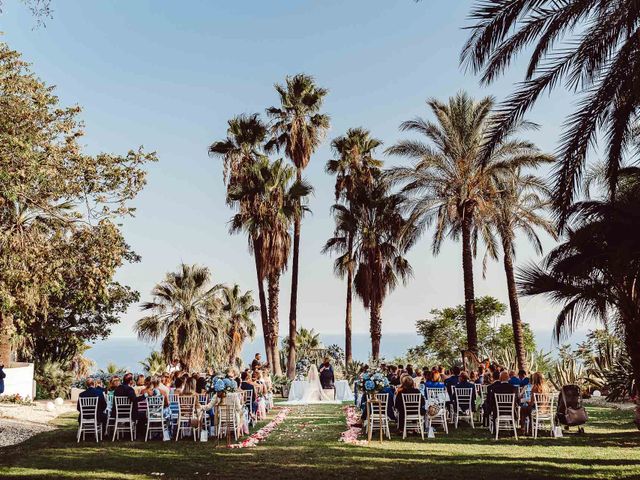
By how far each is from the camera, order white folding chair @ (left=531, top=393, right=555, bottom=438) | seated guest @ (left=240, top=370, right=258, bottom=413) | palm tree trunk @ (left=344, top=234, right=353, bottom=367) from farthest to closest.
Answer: palm tree trunk @ (left=344, top=234, right=353, bottom=367) < seated guest @ (left=240, top=370, right=258, bottom=413) < white folding chair @ (left=531, top=393, right=555, bottom=438)

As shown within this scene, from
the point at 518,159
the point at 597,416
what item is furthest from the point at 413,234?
the point at 597,416

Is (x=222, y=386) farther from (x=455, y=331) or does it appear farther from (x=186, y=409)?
(x=455, y=331)

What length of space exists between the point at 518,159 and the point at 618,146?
51.1 feet

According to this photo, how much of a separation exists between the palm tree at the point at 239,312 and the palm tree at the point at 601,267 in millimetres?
35613

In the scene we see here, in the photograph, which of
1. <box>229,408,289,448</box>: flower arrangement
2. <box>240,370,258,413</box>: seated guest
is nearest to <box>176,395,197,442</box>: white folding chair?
<box>229,408,289,448</box>: flower arrangement

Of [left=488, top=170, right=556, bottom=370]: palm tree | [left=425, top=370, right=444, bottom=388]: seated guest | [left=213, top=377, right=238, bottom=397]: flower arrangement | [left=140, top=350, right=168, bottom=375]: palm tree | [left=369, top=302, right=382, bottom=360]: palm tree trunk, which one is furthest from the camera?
[left=140, top=350, right=168, bottom=375]: palm tree

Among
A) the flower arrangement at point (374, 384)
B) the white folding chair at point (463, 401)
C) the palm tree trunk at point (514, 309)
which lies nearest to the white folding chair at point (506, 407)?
the white folding chair at point (463, 401)

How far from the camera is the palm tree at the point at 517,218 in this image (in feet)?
80.3

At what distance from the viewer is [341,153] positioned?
37.0m

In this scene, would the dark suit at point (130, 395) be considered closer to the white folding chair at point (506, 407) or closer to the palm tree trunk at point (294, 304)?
the white folding chair at point (506, 407)

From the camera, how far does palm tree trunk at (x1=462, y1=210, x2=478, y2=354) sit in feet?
84.0

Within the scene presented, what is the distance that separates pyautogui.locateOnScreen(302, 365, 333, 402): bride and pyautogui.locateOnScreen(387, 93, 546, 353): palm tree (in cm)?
622

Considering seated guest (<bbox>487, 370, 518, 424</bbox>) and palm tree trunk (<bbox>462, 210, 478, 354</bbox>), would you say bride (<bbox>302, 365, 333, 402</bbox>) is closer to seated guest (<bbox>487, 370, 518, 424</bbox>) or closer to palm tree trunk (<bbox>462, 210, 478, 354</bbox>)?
palm tree trunk (<bbox>462, 210, 478, 354</bbox>)

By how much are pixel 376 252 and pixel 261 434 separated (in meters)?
19.2
